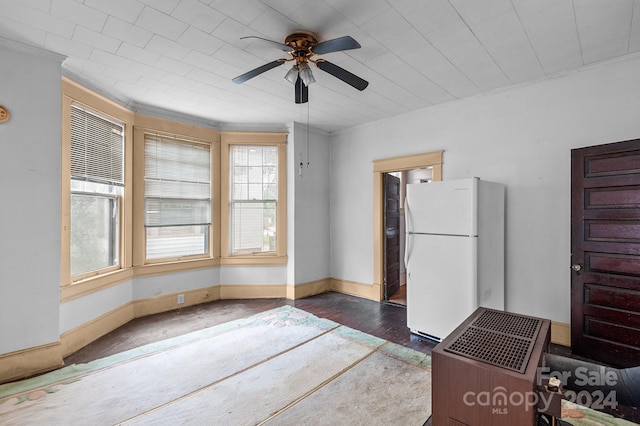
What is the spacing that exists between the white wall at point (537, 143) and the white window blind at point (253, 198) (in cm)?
225

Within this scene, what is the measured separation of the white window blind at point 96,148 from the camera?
10.0 ft

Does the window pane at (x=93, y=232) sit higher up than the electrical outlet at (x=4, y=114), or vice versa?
the electrical outlet at (x=4, y=114)

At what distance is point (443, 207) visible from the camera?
301cm

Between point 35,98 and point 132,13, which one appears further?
point 35,98

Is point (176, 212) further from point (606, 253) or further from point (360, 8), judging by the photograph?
point (606, 253)

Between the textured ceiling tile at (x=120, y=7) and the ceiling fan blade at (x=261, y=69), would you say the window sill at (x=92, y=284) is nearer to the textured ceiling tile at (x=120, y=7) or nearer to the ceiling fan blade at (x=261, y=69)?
the textured ceiling tile at (x=120, y=7)

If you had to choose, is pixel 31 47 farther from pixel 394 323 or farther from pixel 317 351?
pixel 394 323

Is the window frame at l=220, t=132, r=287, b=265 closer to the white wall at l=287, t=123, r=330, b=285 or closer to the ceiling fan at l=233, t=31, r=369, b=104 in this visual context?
the white wall at l=287, t=123, r=330, b=285

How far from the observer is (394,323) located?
3.62 meters

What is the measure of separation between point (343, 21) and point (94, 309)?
364cm

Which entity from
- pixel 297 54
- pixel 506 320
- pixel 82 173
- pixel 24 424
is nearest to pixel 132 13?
pixel 297 54

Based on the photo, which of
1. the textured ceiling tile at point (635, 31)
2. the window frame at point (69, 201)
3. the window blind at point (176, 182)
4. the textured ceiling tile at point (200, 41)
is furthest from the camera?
the window blind at point (176, 182)

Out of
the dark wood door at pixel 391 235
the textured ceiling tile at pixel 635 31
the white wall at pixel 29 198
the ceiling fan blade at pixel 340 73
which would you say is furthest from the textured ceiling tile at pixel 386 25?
the white wall at pixel 29 198

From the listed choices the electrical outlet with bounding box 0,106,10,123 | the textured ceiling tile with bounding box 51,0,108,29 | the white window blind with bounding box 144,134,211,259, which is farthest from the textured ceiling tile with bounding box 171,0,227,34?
the white window blind with bounding box 144,134,211,259
